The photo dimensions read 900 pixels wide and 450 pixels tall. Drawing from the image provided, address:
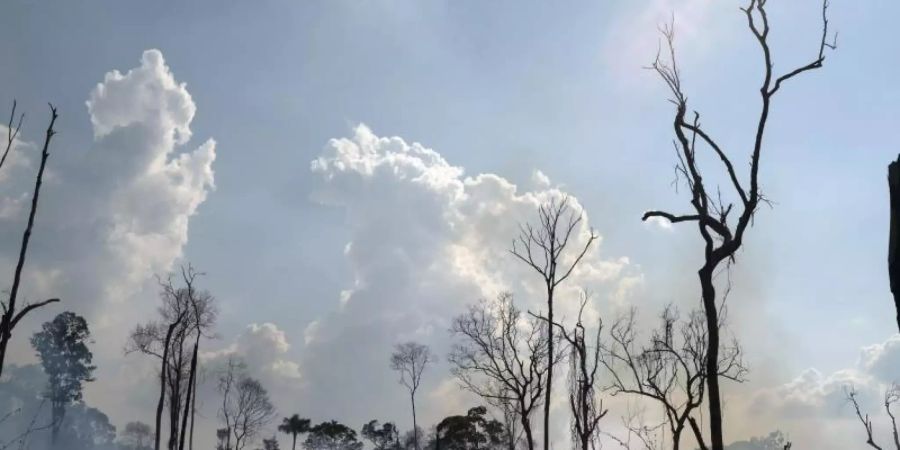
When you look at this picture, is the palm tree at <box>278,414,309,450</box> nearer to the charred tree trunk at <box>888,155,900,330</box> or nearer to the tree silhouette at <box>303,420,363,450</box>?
the tree silhouette at <box>303,420,363,450</box>

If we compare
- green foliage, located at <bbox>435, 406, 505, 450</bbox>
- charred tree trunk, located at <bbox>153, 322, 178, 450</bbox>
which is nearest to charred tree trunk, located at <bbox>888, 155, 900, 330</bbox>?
charred tree trunk, located at <bbox>153, 322, 178, 450</bbox>

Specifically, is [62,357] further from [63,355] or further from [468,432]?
[468,432]

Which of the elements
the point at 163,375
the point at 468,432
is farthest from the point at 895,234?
the point at 468,432

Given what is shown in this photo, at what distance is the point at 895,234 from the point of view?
3.65 meters

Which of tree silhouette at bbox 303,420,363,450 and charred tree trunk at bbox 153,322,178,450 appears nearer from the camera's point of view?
charred tree trunk at bbox 153,322,178,450

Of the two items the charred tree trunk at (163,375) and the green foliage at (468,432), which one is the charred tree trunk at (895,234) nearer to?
the charred tree trunk at (163,375)

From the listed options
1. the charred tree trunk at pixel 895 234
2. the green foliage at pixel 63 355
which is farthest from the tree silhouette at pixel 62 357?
the charred tree trunk at pixel 895 234

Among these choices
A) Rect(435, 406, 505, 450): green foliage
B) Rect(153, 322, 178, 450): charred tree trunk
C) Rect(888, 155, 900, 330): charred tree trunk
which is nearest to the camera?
Rect(888, 155, 900, 330): charred tree trunk

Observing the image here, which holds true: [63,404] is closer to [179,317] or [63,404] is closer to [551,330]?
[179,317]

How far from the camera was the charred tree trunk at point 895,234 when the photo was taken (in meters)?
3.58

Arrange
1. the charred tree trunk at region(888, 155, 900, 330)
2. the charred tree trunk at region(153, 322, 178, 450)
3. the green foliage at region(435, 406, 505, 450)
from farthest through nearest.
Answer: the green foliage at region(435, 406, 505, 450), the charred tree trunk at region(153, 322, 178, 450), the charred tree trunk at region(888, 155, 900, 330)

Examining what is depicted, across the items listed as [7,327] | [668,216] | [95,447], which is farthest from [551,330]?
[95,447]

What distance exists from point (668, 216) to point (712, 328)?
161 centimetres

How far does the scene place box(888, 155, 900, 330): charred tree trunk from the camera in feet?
11.7
